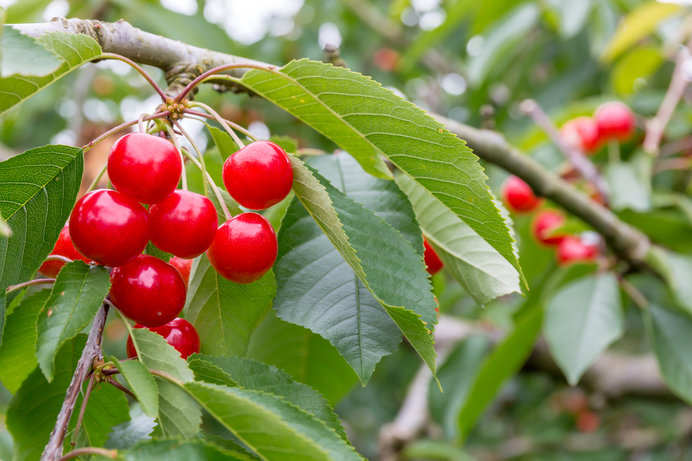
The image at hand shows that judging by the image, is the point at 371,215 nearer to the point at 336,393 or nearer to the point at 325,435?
the point at 325,435

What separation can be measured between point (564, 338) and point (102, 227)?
4.78 feet

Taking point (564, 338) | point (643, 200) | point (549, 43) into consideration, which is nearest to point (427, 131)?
point (564, 338)

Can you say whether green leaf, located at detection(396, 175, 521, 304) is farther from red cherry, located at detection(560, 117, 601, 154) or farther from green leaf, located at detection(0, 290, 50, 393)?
red cherry, located at detection(560, 117, 601, 154)

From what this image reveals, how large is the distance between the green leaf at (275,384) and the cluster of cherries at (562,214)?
69.0 inches

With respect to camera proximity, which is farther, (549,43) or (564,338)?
(549,43)

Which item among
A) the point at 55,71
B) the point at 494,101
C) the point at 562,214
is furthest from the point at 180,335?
the point at 494,101

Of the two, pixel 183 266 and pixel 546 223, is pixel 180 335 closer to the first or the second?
pixel 183 266

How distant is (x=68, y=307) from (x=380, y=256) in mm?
374

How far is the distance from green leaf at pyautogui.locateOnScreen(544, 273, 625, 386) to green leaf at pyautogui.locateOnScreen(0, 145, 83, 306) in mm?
1312

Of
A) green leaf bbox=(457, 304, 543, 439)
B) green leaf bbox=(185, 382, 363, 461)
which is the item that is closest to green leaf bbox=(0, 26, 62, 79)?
green leaf bbox=(185, 382, 363, 461)

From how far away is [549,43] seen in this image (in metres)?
3.52

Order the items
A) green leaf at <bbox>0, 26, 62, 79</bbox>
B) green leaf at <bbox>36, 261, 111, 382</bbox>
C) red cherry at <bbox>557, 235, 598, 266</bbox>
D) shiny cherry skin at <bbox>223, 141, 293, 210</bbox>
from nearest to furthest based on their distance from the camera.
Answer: green leaf at <bbox>0, 26, 62, 79</bbox> < green leaf at <bbox>36, 261, 111, 382</bbox> < shiny cherry skin at <bbox>223, 141, 293, 210</bbox> < red cherry at <bbox>557, 235, 598, 266</bbox>

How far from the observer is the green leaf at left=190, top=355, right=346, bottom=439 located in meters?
0.74

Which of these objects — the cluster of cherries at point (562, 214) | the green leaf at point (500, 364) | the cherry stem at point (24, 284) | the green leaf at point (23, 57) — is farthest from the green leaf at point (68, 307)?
the cluster of cherries at point (562, 214)
